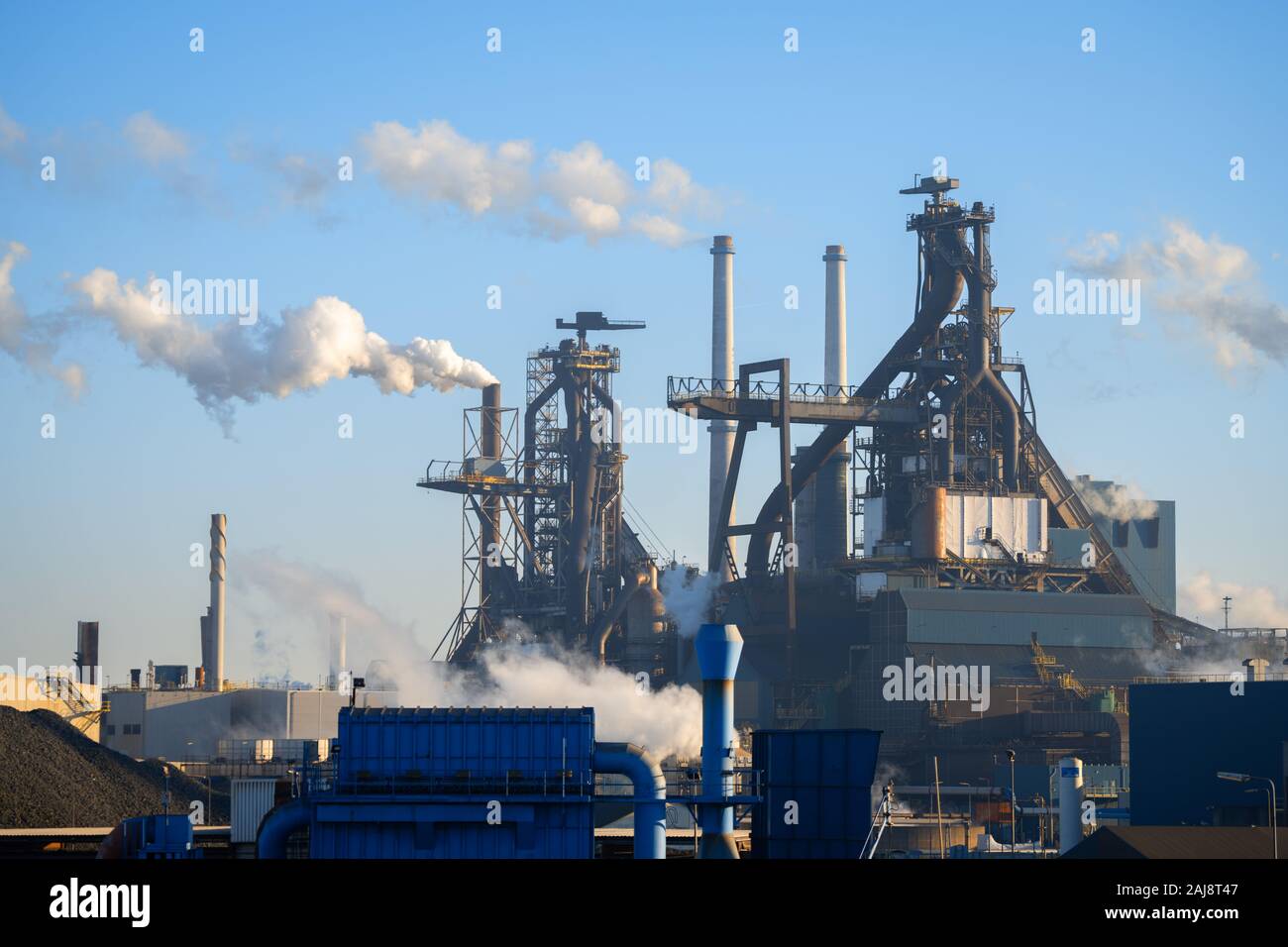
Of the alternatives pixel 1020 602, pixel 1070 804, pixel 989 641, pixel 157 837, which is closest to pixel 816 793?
pixel 157 837

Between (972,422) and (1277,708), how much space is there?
41.4 metres

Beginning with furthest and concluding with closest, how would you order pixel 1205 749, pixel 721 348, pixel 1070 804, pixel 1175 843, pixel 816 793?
1. pixel 721 348
2. pixel 1205 749
3. pixel 1070 804
4. pixel 1175 843
5. pixel 816 793

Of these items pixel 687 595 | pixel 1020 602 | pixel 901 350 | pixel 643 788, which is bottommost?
pixel 643 788

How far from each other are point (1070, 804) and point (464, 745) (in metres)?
21.9

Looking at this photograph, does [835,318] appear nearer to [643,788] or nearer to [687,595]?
[687,595]

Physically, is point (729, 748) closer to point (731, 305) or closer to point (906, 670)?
point (906, 670)

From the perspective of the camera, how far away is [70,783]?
77312 millimetres

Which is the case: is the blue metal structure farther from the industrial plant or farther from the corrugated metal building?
the corrugated metal building

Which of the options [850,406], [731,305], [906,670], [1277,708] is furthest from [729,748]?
[731,305]

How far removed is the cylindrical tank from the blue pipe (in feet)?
53.6

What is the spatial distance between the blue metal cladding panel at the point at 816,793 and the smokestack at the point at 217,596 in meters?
68.2

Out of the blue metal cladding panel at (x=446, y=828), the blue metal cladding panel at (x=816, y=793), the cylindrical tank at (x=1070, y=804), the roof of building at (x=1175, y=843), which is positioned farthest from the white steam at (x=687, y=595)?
the blue metal cladding panel at (x=446, y=828)

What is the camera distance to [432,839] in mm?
43312

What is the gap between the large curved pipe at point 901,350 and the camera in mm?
106188
